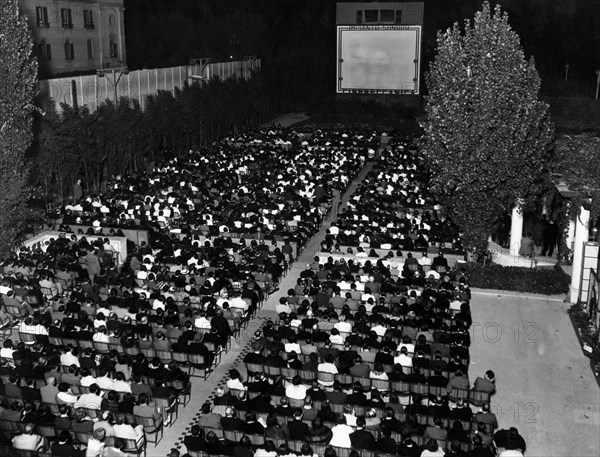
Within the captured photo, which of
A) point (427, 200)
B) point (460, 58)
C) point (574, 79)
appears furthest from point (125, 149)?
point (574, 79)

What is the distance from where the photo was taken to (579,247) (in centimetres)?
1828

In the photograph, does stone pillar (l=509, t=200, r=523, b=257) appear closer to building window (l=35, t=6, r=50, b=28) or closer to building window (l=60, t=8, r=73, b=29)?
building window (l=35, t=6, r=50, b=28)

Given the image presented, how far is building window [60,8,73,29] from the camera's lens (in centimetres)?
4691

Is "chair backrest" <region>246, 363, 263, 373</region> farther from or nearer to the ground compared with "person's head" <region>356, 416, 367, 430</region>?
nearer to the ground

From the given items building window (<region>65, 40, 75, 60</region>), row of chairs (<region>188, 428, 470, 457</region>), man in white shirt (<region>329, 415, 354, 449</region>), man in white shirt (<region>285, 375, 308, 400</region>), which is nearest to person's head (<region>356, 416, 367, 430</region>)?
man in white shirt (<region>329, 415, 354, 449</region>)

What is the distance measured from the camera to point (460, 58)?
19.1 metres

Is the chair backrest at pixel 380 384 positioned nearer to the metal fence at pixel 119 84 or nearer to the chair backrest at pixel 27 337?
the chair backrest at pixel 27 337

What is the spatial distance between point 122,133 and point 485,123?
20006 millimetres

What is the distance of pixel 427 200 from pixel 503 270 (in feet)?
20.6

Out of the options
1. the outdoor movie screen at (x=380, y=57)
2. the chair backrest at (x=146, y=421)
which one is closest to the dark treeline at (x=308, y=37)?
the outdoor movie screen at (x=380, y=57)

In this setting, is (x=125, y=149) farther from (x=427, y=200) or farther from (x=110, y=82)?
(x=427, y=200)

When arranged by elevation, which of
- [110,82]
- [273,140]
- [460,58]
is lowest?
[273,140]

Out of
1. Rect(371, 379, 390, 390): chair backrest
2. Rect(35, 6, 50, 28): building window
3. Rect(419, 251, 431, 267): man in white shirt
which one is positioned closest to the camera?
Rect(371, 379, 390, 390): chair backrest

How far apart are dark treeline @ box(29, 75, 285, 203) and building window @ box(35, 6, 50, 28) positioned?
9.83 m
